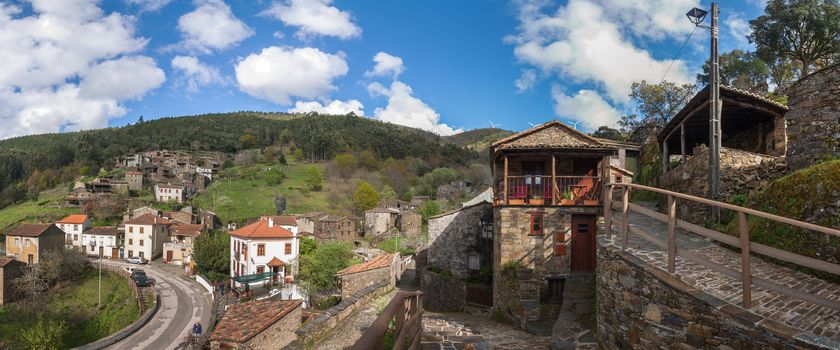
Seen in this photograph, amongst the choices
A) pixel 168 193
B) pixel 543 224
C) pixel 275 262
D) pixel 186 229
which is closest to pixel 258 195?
pixel 186 229

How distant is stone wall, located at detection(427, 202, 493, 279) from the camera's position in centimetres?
2109

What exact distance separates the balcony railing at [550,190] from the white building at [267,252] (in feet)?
92.9

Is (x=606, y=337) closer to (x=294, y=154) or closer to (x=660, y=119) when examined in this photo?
(x=660, y=119)

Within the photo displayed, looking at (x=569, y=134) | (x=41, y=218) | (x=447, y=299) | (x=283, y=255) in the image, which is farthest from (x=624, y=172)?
(x=41, y=218)

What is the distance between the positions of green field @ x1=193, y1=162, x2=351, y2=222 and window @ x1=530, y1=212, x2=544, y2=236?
58043 mm

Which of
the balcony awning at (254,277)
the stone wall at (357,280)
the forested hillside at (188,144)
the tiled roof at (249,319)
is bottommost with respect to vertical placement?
the balcony awning at (254,277)

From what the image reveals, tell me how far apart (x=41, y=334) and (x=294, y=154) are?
9044 centimetres

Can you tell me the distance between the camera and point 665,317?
194 inches

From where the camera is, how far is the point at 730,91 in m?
12.7

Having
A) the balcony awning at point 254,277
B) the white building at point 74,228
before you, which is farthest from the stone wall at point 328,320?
the white building at point 74,228

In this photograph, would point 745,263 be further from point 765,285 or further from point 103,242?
point 103,242

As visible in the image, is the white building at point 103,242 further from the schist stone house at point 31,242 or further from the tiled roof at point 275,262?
the tiled roof at point 275,262

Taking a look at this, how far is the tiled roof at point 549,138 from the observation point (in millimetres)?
15500

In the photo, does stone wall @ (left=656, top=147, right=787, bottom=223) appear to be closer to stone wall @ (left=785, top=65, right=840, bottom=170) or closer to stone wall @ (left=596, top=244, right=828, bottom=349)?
stone wall @ (left=785, top=65, right=840, bottom=170)
